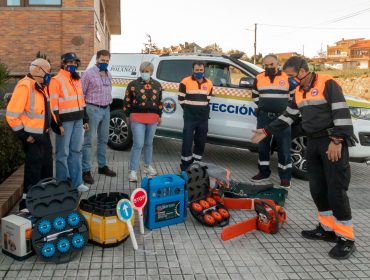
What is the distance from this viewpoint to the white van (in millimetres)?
6906

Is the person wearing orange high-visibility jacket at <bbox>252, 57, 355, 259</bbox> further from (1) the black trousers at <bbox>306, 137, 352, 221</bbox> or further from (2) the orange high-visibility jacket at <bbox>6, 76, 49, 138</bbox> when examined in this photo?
(2) the orange high-visibility jacket at <bbox>6, 76, 49, 138</bbox>

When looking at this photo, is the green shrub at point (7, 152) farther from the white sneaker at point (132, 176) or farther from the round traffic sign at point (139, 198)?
the round traffic sign at point (139, 198)

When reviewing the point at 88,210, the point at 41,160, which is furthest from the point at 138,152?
the point at 88,210

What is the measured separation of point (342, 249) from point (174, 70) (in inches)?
204

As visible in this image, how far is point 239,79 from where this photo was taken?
7.27m

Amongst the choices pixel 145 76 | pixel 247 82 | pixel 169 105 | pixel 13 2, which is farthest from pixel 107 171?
pixel 13 2

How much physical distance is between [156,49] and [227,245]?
96.9 feet

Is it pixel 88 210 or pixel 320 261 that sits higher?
pixel 88 210

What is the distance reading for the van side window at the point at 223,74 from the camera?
7.62 m

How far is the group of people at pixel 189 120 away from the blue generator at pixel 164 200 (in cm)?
109

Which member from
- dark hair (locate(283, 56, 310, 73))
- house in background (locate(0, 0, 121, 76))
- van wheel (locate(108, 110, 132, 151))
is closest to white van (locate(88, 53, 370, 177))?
van wheel (locate(108, 110, 132, 151))

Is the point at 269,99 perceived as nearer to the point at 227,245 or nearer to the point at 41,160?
the point at 227,245

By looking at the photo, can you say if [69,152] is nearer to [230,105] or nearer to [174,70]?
[230,105]

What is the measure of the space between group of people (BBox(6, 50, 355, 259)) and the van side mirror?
29cm
